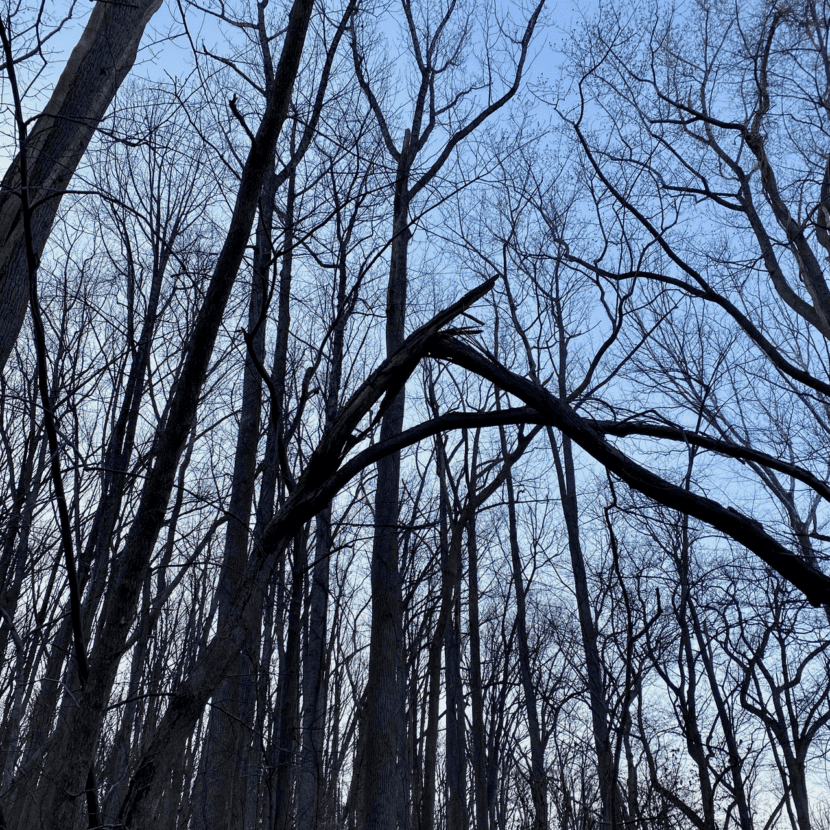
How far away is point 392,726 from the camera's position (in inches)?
270

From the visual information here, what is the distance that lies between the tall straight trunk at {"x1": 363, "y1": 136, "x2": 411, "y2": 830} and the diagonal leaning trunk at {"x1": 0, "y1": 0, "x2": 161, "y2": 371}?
227 cm

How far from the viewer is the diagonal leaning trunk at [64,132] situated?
4727 millimetres

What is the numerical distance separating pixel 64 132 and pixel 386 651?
16.3ft

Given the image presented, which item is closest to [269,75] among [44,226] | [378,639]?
[44,226]

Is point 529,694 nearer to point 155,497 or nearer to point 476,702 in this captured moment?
point 476,702

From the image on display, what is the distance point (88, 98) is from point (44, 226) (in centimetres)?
111

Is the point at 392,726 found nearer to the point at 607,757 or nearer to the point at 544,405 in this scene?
the point at 607,757

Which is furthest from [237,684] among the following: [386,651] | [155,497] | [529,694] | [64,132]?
[529,694]

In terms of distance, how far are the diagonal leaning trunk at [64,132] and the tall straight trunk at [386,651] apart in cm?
227

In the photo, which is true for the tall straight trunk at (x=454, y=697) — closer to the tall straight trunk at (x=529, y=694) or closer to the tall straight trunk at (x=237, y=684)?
the tall straight trunk at (x=529, y=694)

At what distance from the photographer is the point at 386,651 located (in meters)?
7.18

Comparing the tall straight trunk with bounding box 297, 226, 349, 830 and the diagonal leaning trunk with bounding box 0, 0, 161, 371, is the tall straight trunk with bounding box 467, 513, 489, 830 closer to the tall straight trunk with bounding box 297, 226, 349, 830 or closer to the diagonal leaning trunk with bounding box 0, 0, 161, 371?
the tall straight trunk with bounding box 297, 226, 349, 830

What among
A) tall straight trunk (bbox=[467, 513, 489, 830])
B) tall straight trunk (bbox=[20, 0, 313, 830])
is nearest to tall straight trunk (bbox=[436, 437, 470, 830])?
tall straight trunk (bbox=[467, 513, 489, 830])

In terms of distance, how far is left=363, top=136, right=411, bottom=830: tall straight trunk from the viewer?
6500mm
